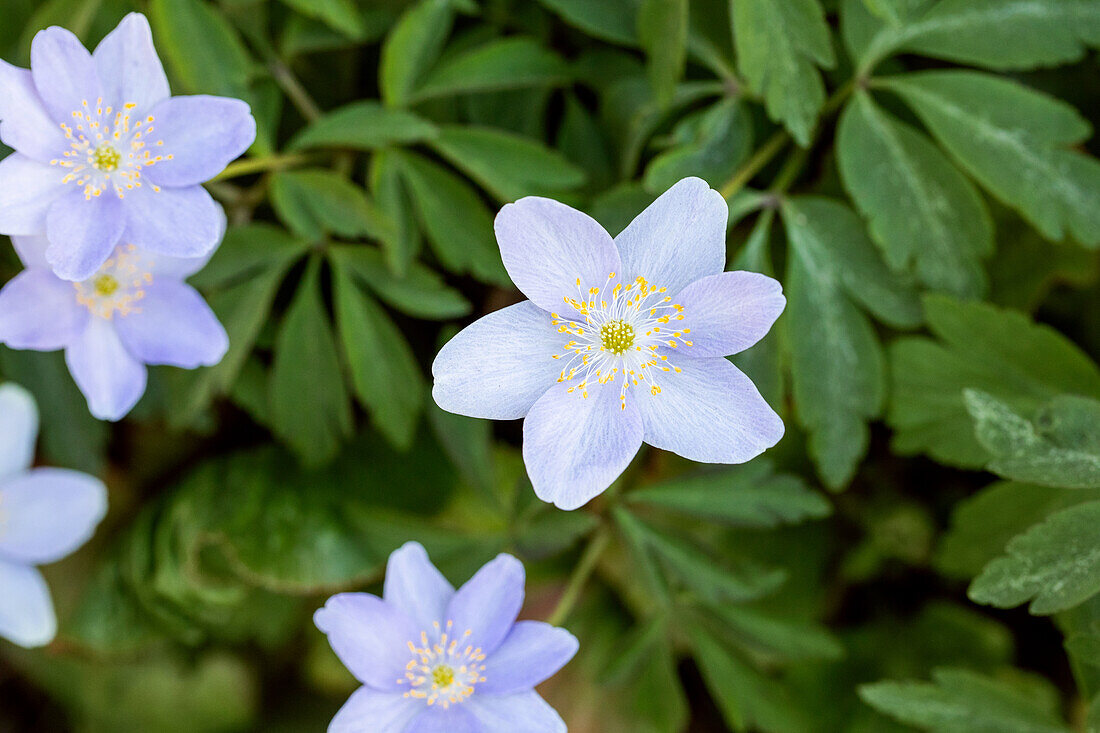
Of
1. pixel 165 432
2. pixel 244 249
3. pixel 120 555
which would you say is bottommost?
pixel 120 555

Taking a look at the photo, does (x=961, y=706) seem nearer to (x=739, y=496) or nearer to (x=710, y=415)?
(x=739, y=496)

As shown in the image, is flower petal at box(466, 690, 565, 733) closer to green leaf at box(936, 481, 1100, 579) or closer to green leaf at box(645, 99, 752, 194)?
green leaf at box(645, 99, 752, 194)

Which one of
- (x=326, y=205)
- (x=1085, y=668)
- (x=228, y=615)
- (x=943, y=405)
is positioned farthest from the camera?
(x=228, y=615)

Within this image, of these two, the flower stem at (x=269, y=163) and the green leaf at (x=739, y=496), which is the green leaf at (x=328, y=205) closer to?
the flower stem at (x=269, y=163)

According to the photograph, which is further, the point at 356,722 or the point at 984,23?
the point at 984,23

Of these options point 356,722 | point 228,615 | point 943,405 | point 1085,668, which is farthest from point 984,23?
point 228,615

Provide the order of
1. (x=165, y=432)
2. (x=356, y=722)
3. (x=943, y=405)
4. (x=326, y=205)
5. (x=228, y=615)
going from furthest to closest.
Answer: (x=165, y=432) → (x=228, y=615) → (x=943, y=405) → (x=326, y=205) → (x=356, y=722)

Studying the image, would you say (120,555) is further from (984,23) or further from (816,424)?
(984,23)
